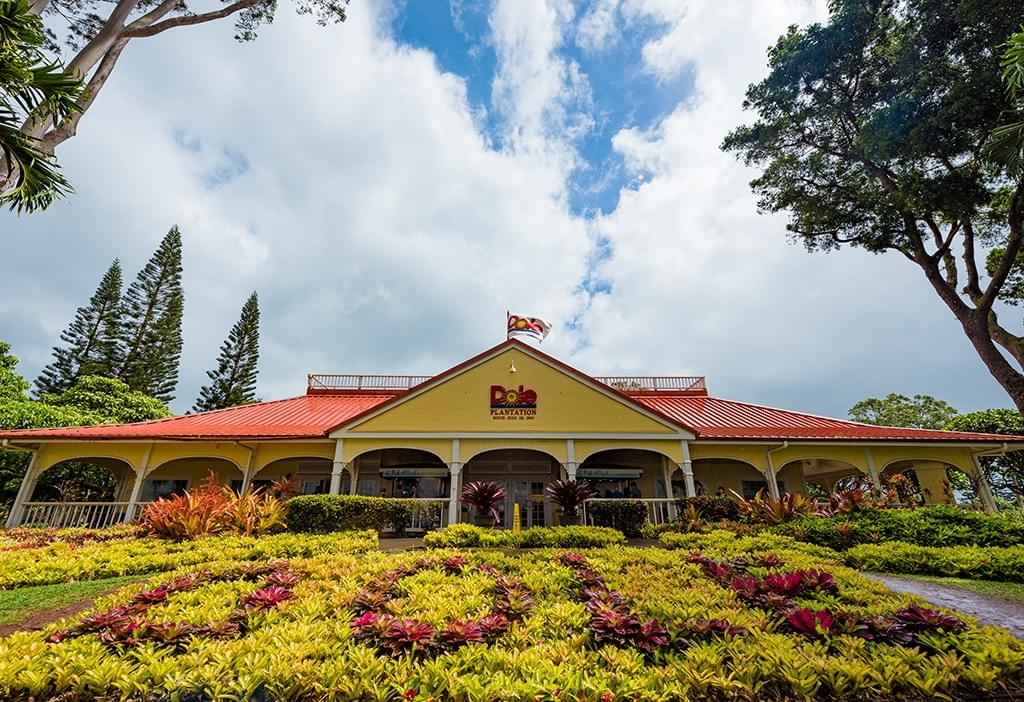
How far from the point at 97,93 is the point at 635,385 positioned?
18.0 m

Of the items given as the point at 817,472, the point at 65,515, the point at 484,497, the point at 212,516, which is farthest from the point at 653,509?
the point at 65,515

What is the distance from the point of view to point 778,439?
13602mm

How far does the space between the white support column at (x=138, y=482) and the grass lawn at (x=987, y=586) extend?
18.0 meters

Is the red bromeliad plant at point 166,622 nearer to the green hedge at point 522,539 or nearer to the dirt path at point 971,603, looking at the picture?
the green hedge at point 522,539

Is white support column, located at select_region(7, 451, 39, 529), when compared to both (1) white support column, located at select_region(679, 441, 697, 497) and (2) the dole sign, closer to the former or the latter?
(2) the dole sign

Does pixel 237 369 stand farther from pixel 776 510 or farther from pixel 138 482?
pixel 776 510

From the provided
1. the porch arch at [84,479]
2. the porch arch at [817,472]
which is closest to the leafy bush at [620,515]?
the porch arch at [817,472]

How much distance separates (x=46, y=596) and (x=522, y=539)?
6826 mm

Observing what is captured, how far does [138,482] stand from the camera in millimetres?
13438

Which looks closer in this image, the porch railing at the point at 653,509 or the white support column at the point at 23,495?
the porch railing at the point at 653,509

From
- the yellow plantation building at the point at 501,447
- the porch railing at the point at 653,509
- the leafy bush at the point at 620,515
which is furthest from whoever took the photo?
the yellow plantation building at the point at 501,447

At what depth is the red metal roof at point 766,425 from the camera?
1362 centimetres

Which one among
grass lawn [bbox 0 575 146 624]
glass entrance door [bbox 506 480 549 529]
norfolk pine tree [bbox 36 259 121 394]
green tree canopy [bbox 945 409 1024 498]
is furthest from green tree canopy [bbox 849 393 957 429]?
norfolk pine tree [bbox 36 259 121 394]

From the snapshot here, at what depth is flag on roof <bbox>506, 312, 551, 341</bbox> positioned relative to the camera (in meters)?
15.8
